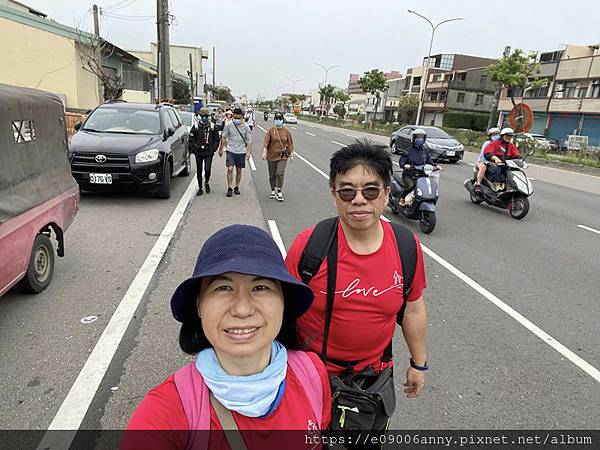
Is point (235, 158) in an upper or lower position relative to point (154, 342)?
upper

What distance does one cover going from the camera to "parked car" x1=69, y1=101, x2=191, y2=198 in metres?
7.42

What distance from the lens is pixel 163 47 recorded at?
18.4 meters

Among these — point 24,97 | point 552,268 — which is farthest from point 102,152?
point 552,268

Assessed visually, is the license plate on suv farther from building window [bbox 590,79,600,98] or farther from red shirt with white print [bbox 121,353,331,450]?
building window [bbox 590,79,600,98]

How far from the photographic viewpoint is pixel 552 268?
5793 millimetres

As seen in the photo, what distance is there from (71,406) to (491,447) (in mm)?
2544

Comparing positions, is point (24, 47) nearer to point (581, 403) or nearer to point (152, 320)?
point (152, 320)

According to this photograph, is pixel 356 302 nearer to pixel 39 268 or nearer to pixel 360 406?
pixel 360 406

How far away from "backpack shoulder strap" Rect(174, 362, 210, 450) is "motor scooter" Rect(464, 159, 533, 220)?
8.55m

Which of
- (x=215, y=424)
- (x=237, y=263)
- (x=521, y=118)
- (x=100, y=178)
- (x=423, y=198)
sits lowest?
(x=100, y=178)

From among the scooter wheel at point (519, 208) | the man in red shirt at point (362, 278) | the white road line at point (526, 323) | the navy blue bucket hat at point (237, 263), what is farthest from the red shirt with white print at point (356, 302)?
the scooter wheel at point (519, 208)


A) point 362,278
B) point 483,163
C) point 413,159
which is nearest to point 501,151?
point 483,163

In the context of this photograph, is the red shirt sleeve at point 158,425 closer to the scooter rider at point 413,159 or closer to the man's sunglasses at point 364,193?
the man's sunglasses at point 364,193

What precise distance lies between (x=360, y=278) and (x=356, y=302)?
0.10 metres
